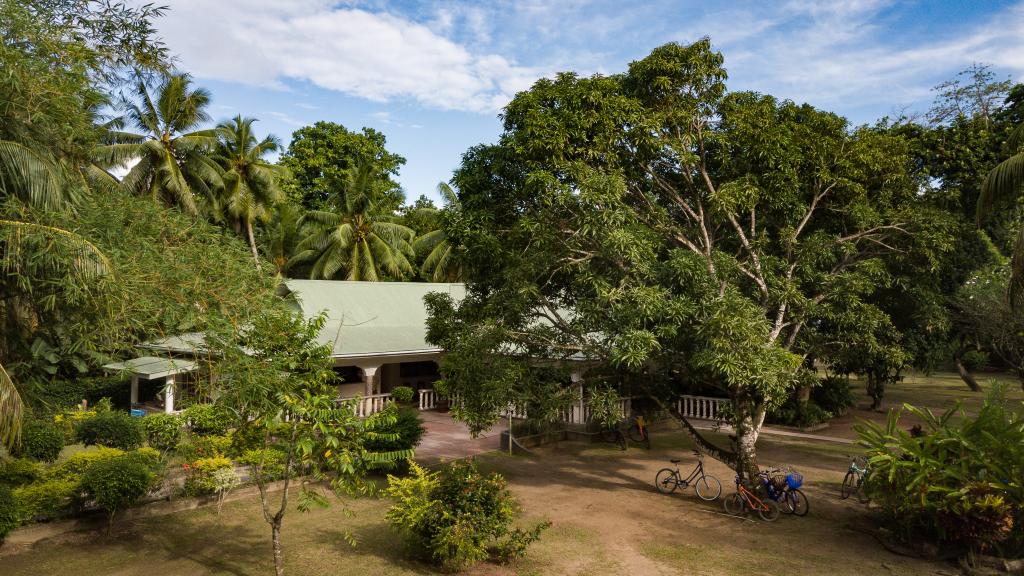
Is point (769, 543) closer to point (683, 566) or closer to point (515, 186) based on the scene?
point (683, 566)

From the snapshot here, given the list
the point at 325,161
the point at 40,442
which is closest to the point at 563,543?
the point at 40,442

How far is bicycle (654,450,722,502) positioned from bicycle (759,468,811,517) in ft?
3.63

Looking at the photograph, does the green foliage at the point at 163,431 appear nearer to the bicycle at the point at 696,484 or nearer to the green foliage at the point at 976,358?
the bicycle at the point at 696,484

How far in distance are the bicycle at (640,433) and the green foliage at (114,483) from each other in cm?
1294

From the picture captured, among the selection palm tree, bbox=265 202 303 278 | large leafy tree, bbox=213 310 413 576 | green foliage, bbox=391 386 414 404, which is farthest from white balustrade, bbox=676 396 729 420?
palm tree, bbox=265 202 303 278

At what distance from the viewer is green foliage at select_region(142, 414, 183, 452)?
1504 centimetres

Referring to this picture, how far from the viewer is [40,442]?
13977mm

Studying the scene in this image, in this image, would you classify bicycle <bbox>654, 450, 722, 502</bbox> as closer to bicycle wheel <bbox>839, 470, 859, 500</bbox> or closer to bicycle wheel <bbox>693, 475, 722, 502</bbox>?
bicycle wheel <bbox>693, 475, 722, 502</bbox>

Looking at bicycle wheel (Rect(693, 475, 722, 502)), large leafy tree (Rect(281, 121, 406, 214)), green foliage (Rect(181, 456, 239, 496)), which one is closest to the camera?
green foliage (Rect(181, 456, 239, 496))

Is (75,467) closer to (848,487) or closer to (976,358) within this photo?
(848,487)

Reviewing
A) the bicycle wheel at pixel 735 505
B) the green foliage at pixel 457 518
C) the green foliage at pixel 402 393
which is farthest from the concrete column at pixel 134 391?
the bicycle wheel at pixel 735 505

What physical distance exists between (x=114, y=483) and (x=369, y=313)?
1448 centimetres

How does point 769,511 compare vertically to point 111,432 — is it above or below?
below

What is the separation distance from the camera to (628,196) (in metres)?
14.1
